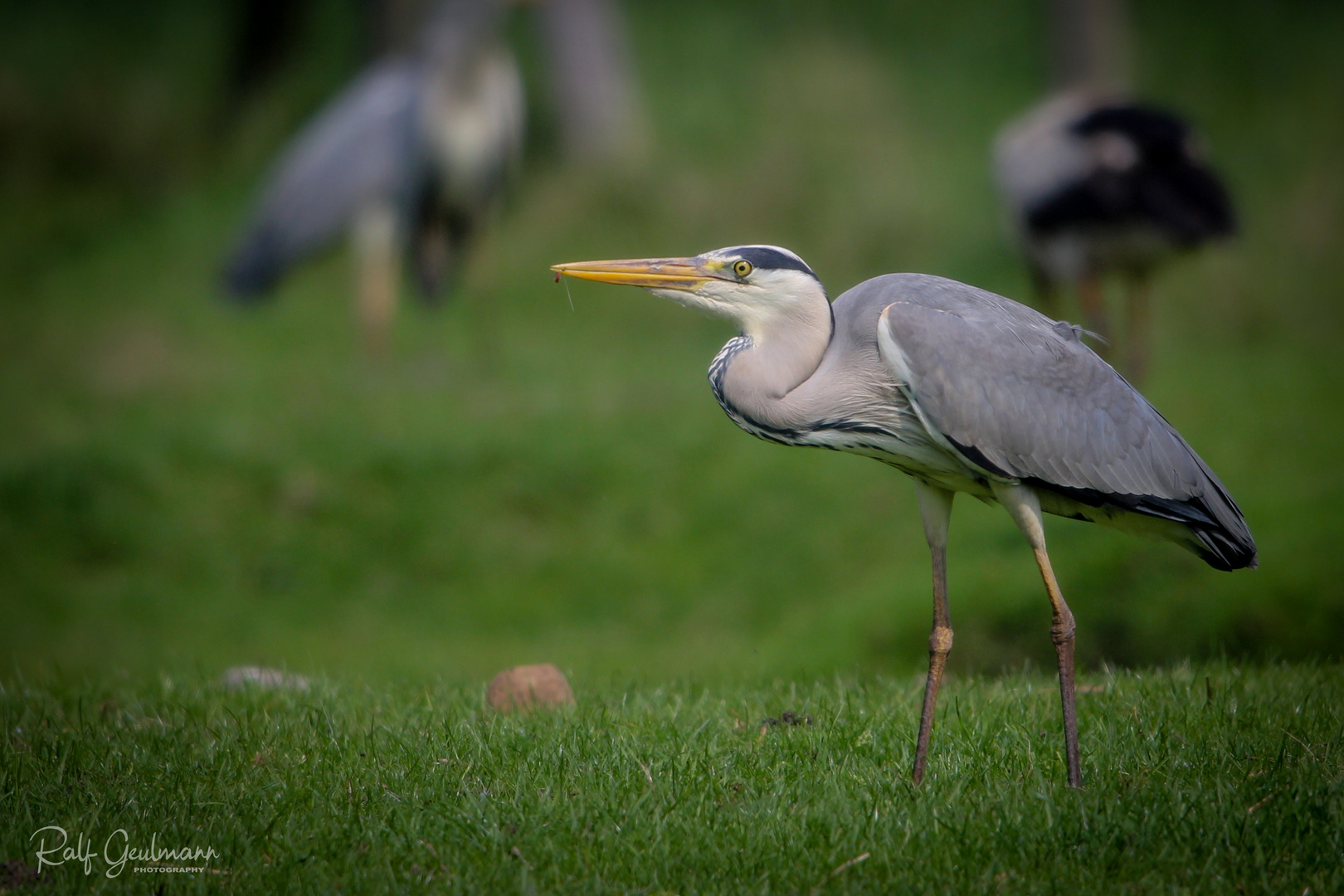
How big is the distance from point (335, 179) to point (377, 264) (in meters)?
0.79

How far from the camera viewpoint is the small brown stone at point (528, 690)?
475 centimetres

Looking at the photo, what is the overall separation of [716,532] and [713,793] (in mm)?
5328

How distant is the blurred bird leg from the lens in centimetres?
1093

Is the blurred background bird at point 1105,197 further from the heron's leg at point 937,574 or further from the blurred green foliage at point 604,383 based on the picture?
the heron's leg at point 937,574

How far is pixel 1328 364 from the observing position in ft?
35.9

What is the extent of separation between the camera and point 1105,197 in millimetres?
8992

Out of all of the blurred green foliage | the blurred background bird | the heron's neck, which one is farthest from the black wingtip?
the blurred background bird

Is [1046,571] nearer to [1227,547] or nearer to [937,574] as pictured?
[937,574]

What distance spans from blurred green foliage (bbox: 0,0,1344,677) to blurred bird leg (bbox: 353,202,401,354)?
1.16 ft

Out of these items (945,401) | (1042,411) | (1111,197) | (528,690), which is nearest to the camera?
(945,401)

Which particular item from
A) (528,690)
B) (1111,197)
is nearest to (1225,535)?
(528,690)

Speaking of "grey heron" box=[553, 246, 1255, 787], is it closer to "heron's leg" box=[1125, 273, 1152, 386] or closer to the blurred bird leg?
"heron's leg" box=[1125, 273, 1152, 386]

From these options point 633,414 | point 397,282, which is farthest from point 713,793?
point 397,282

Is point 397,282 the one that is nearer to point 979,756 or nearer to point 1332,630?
point 1332,630
